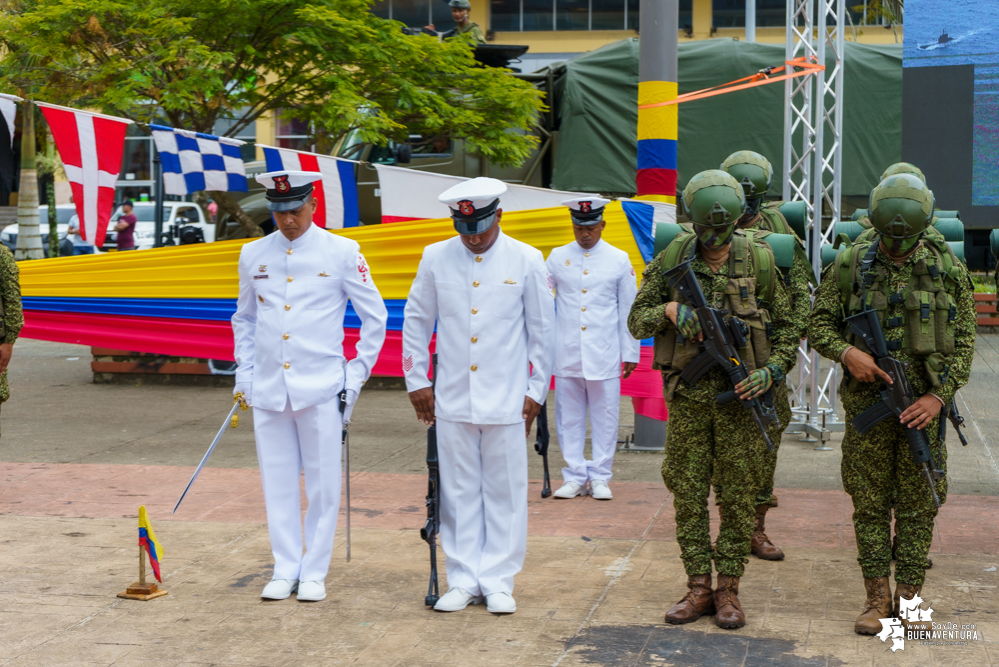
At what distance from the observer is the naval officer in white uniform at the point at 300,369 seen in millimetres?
5125

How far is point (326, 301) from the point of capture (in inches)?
206

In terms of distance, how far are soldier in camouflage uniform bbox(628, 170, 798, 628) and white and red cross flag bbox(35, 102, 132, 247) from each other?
5.30 m

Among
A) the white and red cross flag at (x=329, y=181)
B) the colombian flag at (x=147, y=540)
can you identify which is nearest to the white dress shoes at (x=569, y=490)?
the colombian flag at (x=147, y=540)

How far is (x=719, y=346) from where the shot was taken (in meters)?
4.61

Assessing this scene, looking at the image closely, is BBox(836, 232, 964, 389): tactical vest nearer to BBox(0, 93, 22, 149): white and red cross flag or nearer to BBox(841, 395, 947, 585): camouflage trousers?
BBox(841, 395, 947, 585): camouflage trousers

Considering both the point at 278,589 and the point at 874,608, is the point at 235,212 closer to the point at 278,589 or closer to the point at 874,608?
the point at 278,589

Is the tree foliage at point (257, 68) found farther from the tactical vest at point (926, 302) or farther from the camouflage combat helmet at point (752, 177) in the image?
the tactical vest at point (926, 302)

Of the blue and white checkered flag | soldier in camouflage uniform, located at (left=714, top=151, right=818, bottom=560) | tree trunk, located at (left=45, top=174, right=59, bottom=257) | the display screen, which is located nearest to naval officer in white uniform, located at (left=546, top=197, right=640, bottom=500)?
soldier in camouflage uniform, located at (left=714, top=151, right=818, bottom=560)

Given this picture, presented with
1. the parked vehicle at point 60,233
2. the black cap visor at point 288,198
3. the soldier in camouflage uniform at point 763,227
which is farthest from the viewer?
the parked vehicle at point 60,233

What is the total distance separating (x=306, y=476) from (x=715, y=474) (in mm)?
1956

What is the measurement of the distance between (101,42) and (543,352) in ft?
25.7

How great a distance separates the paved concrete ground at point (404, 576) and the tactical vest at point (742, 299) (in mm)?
1122

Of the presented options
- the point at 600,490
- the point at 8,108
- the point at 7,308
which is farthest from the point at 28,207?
the point at 600,490

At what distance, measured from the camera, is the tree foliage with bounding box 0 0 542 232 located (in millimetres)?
10508
